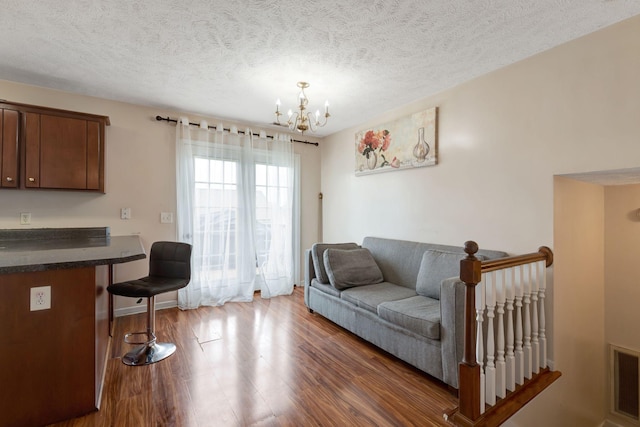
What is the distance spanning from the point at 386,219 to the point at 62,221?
3.64 m

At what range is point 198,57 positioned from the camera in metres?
2.37

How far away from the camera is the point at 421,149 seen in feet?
10.4

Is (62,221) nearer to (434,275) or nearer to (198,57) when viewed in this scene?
(198,57)

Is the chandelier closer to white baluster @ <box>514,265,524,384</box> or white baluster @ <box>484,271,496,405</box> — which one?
white baluster @ <box>484,271,496,405</box>

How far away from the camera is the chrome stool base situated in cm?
233

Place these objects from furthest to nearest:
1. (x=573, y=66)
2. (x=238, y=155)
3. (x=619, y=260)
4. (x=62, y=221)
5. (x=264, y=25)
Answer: (x=238, y=155) < (x=62, y=221) < (x=619, y=260) < (x=573, y=66) < (x=264, y=25)

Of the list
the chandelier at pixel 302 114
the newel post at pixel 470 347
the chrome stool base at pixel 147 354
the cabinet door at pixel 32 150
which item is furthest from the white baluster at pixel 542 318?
the cabinet door at pixel 32 150

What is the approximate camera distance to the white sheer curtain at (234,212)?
3.64 meters

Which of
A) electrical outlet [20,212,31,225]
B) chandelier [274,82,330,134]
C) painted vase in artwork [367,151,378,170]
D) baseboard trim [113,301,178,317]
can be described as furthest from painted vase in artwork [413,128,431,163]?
electrical outlet [20,212,31,225]

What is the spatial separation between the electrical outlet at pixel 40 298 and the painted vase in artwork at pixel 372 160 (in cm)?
329

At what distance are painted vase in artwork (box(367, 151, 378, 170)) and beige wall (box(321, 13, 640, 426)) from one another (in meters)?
0.49

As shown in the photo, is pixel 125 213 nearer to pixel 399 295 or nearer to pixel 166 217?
pixel 166 217

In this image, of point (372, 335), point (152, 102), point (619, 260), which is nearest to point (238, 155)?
point (152, 102)

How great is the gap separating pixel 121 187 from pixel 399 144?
3315 millimetres
